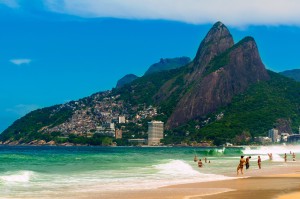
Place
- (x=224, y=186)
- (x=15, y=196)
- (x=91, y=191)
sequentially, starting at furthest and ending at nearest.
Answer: (x=224, y=186) → (x=91, y=191) → (x=15, y=196)

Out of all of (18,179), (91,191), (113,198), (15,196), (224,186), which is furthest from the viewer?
(18,179)

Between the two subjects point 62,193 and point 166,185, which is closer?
point 62,193

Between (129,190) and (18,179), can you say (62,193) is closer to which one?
(129,190)

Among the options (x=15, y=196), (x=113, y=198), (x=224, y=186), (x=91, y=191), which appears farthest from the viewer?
(x=224, y=186)

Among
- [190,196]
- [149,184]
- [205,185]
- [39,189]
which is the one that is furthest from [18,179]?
[190,196]

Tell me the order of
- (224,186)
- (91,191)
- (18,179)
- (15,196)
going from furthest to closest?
(18,179) < (224,186) < (91,191) < (15,196)

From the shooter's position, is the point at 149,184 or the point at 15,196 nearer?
the point at 15,196

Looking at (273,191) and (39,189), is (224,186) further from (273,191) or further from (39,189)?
(39,189)

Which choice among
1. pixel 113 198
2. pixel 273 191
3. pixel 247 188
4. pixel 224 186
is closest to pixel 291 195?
pixel 273 191
